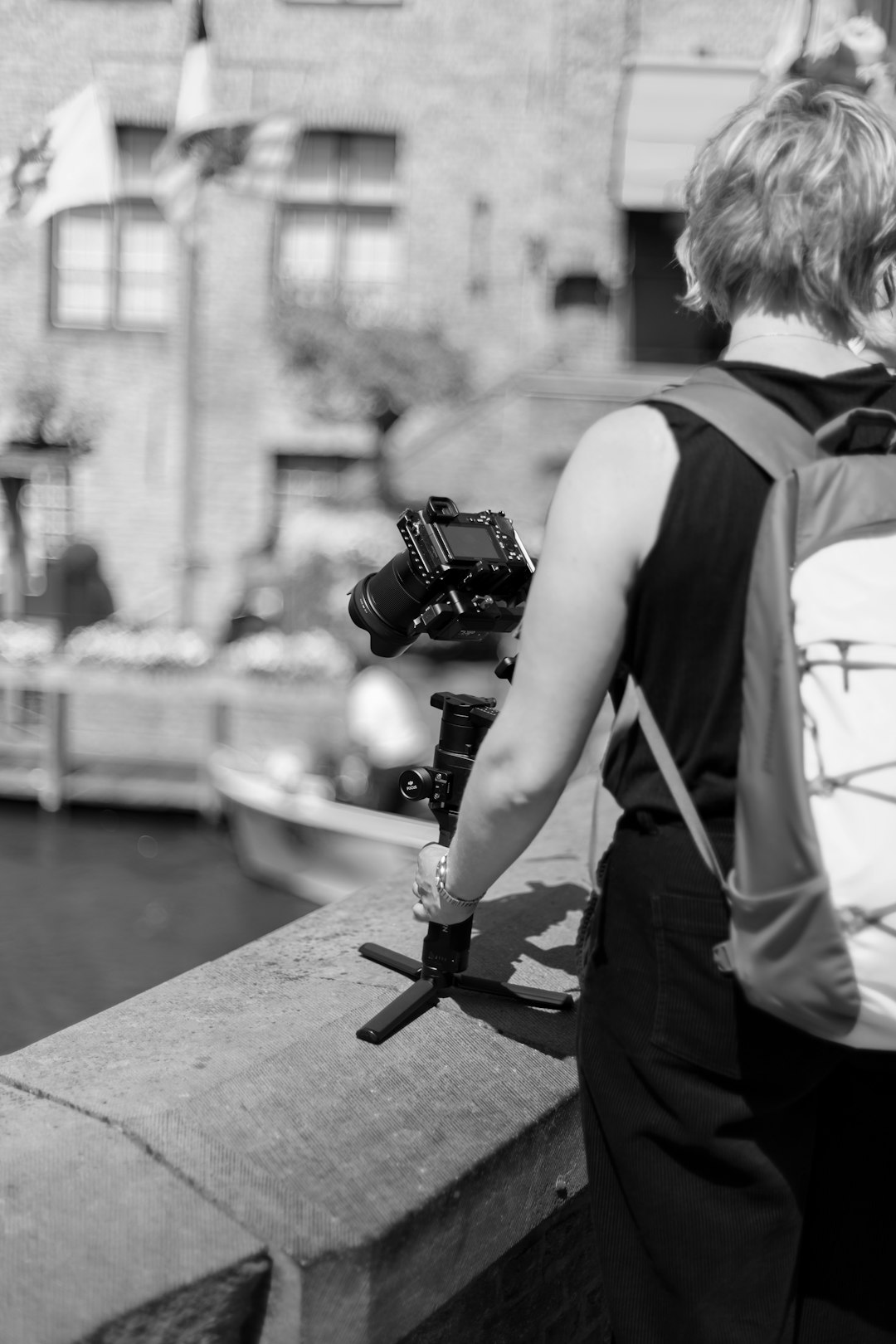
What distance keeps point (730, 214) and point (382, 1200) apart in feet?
3.73

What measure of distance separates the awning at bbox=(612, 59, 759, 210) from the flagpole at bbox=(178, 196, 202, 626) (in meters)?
5.07

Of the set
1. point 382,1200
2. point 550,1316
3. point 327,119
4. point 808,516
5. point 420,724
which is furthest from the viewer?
point 327,119

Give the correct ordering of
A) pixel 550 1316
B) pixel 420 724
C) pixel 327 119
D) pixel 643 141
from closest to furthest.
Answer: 1. pixel 550 1316
2. pixel 420 724
3. pixel 643 141
4. pixel 327 119

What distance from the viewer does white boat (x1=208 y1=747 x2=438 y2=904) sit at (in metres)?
8.02

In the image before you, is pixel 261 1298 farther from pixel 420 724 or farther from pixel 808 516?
pixel 420 724

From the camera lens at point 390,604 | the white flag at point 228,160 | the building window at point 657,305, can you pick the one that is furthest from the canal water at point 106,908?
the building window at point 657,305

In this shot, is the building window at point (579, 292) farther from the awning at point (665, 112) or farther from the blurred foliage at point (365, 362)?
the blurred foliage at point (365, 362)

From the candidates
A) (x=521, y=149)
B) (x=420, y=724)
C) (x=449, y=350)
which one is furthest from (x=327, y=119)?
(x=420, y=724)

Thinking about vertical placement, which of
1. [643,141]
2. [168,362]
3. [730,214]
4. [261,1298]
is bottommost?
[261,1298]

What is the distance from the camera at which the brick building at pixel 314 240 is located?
1479 cm

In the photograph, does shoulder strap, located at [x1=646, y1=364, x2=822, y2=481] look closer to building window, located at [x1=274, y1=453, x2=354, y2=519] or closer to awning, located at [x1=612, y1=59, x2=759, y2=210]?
awning, located at [x1=612, y1=59, x2=759, y2=210]

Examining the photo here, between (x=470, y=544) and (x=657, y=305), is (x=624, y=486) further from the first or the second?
(x=657, y=305)

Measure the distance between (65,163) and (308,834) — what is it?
14.0 feet

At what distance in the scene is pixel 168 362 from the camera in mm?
15312
